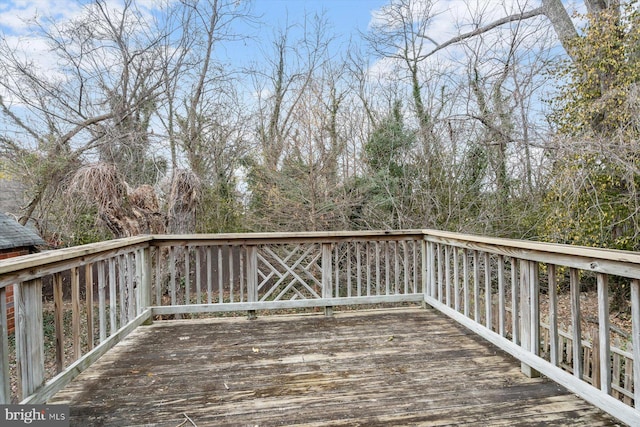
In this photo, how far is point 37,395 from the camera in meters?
1.93

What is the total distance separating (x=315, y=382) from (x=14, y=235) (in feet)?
20.8

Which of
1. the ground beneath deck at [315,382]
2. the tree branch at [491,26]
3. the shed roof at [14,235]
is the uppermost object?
the tree branch at [491,26]

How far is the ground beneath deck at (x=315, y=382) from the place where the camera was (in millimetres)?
1900

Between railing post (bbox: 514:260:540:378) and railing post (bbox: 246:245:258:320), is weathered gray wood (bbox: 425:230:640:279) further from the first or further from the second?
railing post (bbox: 246:245:258:320)

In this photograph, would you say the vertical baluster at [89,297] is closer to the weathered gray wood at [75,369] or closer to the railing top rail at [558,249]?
the weathered gray wood at [75,369]

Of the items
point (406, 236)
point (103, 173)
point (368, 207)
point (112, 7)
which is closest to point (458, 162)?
point (368, 207)

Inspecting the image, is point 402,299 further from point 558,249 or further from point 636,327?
point 636,327

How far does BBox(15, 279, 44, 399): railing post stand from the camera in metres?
1.89

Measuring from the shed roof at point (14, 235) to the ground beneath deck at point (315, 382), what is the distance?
4.13m

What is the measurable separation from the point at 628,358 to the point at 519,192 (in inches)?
143

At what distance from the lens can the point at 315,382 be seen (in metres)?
2.29

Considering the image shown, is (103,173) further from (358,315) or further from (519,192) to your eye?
(519,192)

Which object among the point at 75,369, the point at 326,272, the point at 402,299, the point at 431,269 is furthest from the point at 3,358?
the point at 431,269

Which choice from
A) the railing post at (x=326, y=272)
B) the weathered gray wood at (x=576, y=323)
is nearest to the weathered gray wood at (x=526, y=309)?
the weathered gray wood at (x=576, y=323)
